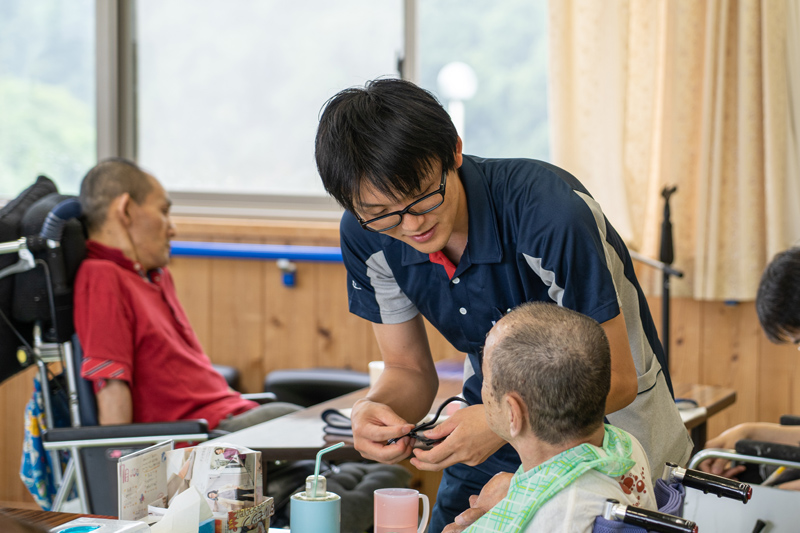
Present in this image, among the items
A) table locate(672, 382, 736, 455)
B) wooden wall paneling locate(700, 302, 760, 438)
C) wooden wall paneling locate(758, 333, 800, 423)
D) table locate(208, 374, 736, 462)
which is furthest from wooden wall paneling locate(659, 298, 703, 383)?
table locate(208, 374, 736, 462)

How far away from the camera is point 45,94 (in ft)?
12.7

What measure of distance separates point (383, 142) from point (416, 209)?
0.12 meters

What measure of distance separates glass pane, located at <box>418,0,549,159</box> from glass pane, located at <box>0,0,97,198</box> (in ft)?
5.57

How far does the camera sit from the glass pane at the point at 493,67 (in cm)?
339

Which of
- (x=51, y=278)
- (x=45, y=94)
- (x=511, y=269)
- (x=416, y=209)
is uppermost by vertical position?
(x=45, y=94)

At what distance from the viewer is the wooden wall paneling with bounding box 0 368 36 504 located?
11.9 ft

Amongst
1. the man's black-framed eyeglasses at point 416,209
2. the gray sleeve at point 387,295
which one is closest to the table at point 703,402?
the gray sleeve at point 387,295

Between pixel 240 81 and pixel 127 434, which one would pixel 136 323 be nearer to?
pixel 127 434

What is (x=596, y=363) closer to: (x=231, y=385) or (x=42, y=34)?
(x=231, y=385)

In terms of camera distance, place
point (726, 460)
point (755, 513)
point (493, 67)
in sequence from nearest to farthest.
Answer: point (755, 513) → point (726, 460) → point (493, 67)

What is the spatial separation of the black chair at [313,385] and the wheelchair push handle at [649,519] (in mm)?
2188

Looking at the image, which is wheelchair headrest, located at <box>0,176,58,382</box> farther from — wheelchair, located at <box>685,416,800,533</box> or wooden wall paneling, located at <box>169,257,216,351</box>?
wheelchair, located at <box>685,416,800,533</box>

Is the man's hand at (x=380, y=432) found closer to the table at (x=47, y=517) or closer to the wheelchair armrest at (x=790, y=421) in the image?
the table at (x=47, y=517)

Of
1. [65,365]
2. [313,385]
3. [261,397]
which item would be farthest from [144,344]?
[313,385]
